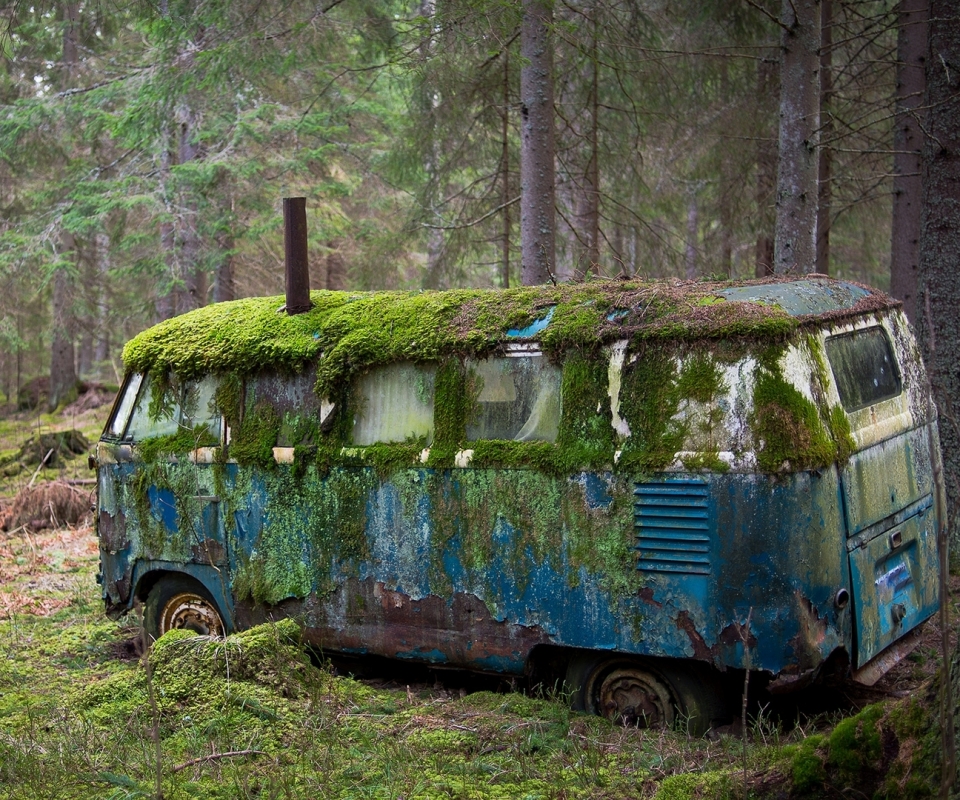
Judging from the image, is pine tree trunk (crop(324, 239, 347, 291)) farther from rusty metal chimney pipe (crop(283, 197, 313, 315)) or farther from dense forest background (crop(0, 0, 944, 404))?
rusty metal chimney pipe (crop(283, 197, 313, 315))

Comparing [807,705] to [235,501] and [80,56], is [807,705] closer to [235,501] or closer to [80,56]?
[235,501]

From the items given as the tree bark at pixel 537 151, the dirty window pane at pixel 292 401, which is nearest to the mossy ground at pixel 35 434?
the tree bark at pixel 537 151

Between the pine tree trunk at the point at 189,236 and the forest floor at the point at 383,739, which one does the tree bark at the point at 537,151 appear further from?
the pine tree trunk at the point at 189,236

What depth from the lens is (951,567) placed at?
7.41m

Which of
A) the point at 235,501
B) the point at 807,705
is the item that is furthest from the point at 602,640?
the point at 235,501

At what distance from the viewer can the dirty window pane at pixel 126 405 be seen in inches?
277

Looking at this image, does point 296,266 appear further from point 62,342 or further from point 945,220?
point 62,342

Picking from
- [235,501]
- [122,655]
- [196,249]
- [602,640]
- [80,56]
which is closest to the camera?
[602,640]

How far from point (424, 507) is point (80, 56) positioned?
19.2 meters

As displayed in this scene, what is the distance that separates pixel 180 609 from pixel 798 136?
6035mm

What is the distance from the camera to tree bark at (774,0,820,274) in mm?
7965

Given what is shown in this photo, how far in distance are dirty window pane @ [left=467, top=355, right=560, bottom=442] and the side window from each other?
198cm

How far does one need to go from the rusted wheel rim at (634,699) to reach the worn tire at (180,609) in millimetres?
2739

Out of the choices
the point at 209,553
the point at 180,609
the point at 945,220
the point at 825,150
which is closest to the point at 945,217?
the point at 945,220
